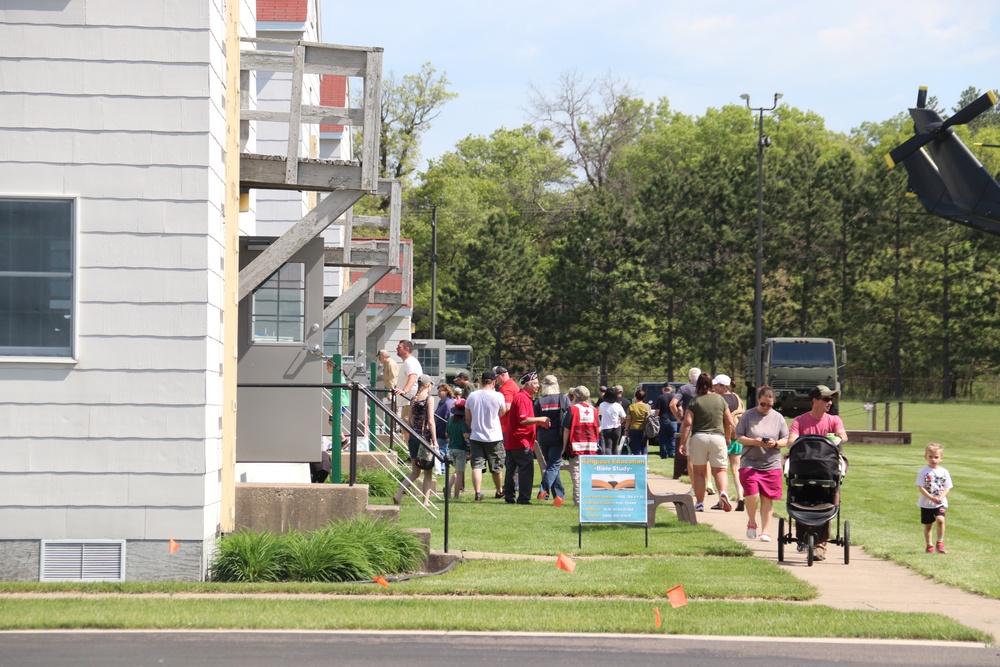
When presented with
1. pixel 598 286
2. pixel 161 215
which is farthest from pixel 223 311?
pixel 598 286

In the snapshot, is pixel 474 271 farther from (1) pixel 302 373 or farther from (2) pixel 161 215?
(2) pixel 161 215

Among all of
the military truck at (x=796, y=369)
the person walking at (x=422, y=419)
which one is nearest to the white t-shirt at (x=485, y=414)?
the person walking at (x=422, y=419)

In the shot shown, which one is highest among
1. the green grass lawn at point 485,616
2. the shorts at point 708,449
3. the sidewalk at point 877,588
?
the shorts at point 708,449

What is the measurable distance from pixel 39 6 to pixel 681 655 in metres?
7.28

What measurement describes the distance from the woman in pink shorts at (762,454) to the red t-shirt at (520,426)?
4862 mm

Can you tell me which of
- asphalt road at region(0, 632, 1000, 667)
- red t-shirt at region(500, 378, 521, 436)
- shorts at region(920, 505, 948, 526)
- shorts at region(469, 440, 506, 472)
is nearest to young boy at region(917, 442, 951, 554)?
shorts at region(920, 505, 948, 526)

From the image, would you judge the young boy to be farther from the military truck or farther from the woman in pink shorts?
the military truck

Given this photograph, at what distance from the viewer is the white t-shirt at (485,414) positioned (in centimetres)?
1773

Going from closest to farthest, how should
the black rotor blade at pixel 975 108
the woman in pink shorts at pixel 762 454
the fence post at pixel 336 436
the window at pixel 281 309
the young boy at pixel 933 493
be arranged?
1. the young boy at pixel 933 493
2. the woman in pink shorts at pixel 762 454
3. the fence post at pixel 336 436
4. the window at pixel 281 309
5. the black rotor blade at pixel 975 108

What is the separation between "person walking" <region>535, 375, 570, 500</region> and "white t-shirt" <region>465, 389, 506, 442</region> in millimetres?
1327

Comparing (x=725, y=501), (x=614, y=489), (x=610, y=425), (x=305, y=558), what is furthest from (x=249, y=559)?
(x=610, y=425)

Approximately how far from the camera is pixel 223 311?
11938 mm

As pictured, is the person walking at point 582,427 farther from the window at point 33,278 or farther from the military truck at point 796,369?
the military truck at point 796,369

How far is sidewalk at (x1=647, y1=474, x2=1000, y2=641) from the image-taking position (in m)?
10.0
